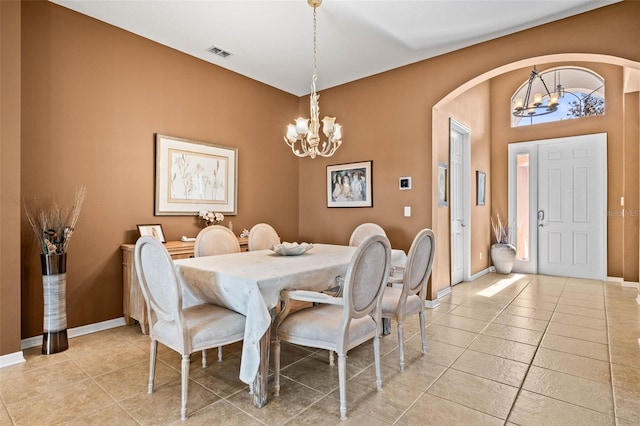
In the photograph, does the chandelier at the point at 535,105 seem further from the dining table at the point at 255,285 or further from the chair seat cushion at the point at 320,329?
the chair seat cushion at the point at 320,329

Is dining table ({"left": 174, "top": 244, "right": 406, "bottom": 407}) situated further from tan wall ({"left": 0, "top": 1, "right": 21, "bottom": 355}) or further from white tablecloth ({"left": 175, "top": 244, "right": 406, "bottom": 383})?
tan wall ({"left": 0, "top": 1, "right": 21, "bottom": 355})

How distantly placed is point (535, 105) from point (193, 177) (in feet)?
17.5

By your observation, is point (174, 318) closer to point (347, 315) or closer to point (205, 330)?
point (205, 330)

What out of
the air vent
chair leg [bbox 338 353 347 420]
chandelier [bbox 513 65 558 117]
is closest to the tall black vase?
chair leg [bbox 338 353 347 420]

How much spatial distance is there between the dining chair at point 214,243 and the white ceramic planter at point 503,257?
4937mm

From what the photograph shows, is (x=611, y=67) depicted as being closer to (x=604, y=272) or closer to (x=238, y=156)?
(x=604, y=272)

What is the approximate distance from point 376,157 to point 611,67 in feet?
14.0

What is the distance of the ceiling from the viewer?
3072mm

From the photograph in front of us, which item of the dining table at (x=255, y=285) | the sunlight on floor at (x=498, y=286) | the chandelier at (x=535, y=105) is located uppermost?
the chandelier at (x=535, y=105)

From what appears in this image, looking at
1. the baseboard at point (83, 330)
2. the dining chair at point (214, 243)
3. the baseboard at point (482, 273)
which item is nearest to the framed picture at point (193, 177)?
the dining chair at point (214, 243)

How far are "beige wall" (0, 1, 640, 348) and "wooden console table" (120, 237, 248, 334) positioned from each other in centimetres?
11

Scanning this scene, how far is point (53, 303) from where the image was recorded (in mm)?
2801

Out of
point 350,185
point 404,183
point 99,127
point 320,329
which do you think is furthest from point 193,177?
point 320,329

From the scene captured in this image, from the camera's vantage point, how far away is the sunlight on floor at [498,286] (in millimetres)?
4813
